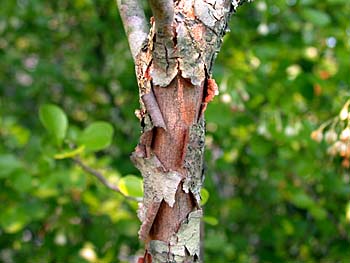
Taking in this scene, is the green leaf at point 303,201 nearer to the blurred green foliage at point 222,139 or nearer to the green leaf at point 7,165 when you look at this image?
the blurred green foliage at point 222,139

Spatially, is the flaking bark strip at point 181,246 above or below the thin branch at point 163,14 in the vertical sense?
below

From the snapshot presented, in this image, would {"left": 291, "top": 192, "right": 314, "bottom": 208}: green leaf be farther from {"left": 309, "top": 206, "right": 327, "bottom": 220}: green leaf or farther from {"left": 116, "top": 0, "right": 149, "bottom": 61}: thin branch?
{"left": 116, "top": 0, "right": 149, "bottom": 61}: thin branch

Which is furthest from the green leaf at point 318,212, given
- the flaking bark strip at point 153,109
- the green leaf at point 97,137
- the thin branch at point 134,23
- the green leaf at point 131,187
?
the flaking bark strip at point 153,109

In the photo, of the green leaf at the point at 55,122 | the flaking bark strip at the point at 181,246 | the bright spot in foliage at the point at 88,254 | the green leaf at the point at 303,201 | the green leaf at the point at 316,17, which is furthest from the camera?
the bright spot in foliage at the point at 88,254

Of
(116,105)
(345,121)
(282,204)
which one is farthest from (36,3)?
(345,121)

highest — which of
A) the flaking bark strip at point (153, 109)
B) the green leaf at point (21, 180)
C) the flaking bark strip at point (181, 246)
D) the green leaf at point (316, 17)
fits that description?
the green leaf at point (316, 17)

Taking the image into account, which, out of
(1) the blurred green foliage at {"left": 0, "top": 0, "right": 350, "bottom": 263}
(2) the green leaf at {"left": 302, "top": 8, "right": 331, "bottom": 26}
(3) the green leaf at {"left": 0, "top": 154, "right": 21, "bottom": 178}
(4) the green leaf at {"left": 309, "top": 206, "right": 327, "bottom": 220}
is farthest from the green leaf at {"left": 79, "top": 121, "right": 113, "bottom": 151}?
(4) the green leaf at {"left": 309, "top": 206, "right": 327, "bottom": 220}
